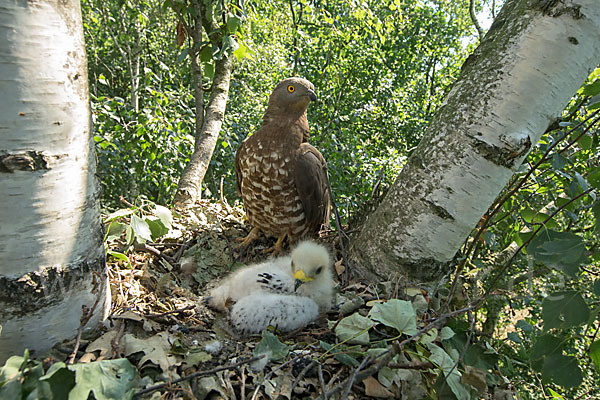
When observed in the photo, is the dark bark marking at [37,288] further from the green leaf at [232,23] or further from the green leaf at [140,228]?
the green leaf at [232,23]

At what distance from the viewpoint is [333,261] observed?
8.62 ft

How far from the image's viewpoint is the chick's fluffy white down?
6.30 ft

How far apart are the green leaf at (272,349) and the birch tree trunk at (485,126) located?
0.79m

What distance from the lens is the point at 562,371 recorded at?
4.41 feet

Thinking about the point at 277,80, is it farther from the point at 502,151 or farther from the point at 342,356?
the point at 342,356

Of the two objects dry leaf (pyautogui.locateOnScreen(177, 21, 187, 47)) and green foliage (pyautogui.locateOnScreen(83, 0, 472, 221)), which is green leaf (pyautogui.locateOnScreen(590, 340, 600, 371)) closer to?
green foliage (pyautogui.locateOnScreen(83, 0, 472, 221))

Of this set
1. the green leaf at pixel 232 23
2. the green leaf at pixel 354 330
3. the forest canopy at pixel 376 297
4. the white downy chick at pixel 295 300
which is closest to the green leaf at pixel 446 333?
the forest canopy at pixel 376 297

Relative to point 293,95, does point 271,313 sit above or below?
below

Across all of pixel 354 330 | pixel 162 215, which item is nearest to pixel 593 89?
pixel 354 330

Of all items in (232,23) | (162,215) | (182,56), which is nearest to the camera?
(162,215)

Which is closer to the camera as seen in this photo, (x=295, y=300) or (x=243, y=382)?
(x=243, y=382)

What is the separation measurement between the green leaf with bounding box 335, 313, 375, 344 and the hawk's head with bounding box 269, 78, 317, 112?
217cm

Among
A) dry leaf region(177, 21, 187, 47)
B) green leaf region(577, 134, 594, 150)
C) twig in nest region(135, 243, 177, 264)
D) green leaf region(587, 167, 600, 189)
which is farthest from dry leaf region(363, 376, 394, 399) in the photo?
dry leaf region(177, 21, 187, 47)

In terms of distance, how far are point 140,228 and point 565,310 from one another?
204 cm
